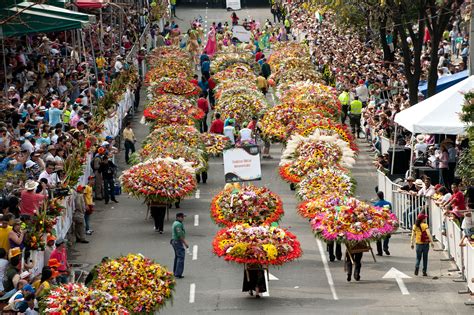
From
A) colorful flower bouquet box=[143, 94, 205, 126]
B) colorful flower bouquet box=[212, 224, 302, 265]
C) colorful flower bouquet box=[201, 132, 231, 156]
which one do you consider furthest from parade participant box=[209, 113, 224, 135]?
colorful flower bouquet box=[212, 224, 302, 265]

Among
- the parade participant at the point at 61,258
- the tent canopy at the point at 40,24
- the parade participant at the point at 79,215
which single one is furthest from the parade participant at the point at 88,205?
the parade participant at the point at 61,258

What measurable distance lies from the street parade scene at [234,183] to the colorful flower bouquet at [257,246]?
0.04 m

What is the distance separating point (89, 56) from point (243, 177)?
21.1m

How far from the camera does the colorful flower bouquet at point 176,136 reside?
37.6m

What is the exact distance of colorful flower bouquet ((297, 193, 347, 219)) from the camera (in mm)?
28953

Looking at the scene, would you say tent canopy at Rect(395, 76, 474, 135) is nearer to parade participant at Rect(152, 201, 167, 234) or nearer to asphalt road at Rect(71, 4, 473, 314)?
asphalt road at Rect(71, 4, 473, 314)

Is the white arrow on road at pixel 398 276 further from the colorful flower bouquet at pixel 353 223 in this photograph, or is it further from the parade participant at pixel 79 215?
the parade participant at pixel 79 215

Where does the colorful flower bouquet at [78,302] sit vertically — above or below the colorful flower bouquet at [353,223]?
above

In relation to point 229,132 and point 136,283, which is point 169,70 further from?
point 136,283

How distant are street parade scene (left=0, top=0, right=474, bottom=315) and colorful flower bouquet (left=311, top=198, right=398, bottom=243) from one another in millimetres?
41

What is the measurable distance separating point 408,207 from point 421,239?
15.4 feet

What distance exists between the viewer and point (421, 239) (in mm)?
27750

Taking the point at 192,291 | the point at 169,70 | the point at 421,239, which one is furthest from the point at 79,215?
the point at 169,70

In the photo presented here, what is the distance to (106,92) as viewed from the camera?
144 ft
